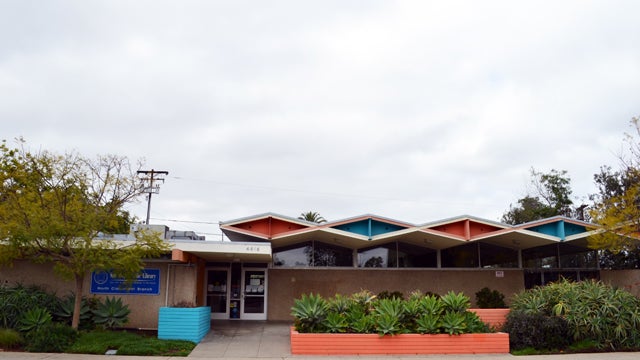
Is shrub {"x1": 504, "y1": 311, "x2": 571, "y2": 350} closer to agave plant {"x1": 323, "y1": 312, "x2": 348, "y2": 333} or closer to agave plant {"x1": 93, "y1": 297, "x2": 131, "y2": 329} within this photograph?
agave plant {"x1": 323, "y1": 312, "x2": 348, "y2": 333}

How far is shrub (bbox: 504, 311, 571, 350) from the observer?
49.9ft

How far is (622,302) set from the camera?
15.7 meters

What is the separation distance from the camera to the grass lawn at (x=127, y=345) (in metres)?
13.9

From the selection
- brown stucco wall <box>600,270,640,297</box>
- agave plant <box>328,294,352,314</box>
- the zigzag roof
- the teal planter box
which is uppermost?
the zigzag roof

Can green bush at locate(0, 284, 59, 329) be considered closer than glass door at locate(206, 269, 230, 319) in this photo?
Yes

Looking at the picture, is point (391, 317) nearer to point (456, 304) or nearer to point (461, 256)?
point (456, 304)

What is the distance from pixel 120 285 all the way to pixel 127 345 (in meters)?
3.67

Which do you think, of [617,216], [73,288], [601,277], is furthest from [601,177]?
[73,288]

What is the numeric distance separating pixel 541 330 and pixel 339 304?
584 cm

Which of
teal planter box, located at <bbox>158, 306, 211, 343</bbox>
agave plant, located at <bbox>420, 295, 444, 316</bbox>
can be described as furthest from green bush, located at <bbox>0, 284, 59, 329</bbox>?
agave plant, located at <bbox>420, 295, 444, 316</bbox>

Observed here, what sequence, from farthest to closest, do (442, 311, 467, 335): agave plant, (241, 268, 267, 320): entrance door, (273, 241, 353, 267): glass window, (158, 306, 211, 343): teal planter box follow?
1. (273, 241, 353, 267): glass window
2. (241, 268, 267, 320): entrance door
3. (158, 306, 211, 343): teal planter box
4. (442, 311, 467, 335): agave plant

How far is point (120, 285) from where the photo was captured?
17.5 metres

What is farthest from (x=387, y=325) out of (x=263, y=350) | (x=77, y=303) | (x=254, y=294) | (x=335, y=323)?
(x=254, y=294)

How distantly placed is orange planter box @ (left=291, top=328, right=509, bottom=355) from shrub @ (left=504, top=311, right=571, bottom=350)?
78 centimetres
